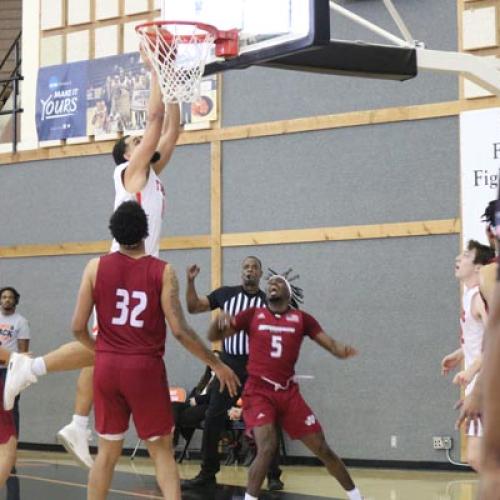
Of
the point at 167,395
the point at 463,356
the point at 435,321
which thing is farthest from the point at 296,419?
the point at 435,321

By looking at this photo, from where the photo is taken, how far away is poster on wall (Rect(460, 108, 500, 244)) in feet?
39.8

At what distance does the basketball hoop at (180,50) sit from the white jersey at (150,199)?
1.75ft

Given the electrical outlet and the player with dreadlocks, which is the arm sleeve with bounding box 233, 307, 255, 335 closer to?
the player with dreadlocks

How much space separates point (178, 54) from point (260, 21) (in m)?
0.64

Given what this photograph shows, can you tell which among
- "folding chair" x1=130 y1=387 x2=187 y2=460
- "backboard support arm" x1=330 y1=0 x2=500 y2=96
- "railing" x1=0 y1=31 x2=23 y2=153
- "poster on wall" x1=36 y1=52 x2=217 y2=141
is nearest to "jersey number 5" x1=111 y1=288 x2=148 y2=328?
"backboard support arm" x1=330 y1=0 x2=500 y2=96

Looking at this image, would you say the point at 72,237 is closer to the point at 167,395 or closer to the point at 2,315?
the point at 2,315

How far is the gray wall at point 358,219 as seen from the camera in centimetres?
1246

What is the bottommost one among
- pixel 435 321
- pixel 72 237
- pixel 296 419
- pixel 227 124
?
pixel 296 419

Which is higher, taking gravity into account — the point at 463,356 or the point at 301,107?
the point at 301,107

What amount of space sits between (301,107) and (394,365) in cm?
319

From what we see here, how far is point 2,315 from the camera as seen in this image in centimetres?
1361

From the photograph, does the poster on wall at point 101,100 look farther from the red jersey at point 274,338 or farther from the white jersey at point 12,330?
the red jersey at point 274,338

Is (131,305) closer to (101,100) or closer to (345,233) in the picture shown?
(345,233)

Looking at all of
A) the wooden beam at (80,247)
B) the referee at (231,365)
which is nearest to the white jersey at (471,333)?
the referee at (231,365)
